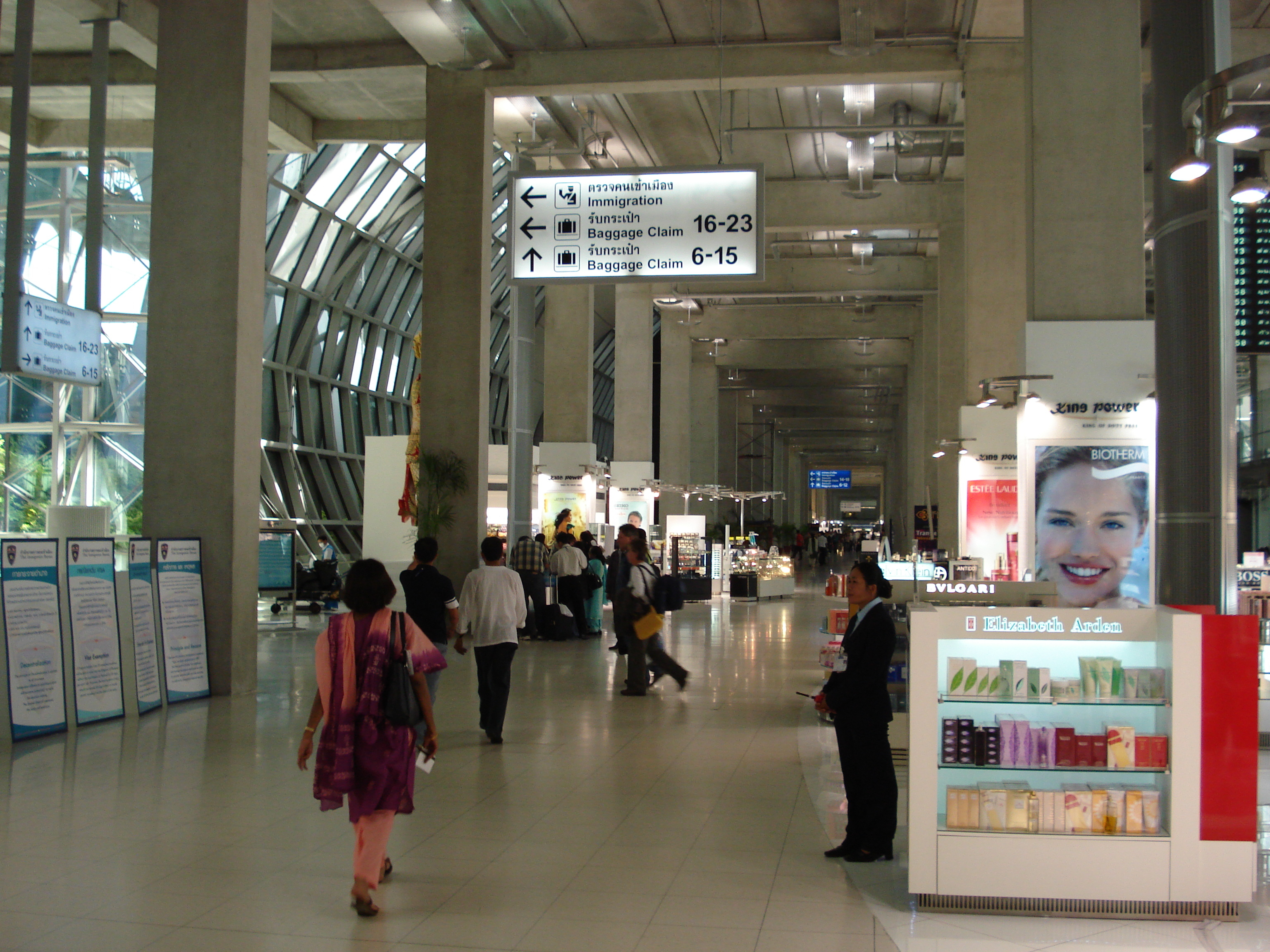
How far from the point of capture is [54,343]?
10.8 meters

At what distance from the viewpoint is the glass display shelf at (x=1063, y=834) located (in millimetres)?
4320

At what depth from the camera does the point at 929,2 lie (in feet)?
42.6

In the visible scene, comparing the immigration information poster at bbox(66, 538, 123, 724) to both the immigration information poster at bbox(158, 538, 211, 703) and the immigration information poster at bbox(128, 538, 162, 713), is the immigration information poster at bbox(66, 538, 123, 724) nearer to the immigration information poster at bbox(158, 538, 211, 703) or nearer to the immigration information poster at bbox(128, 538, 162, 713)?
the immigration information poster at bbox(128, 538, 162, 713)

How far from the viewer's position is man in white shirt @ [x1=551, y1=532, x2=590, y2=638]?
585 inches

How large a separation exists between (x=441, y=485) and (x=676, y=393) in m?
18.3

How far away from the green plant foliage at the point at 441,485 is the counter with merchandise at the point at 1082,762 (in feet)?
31.2

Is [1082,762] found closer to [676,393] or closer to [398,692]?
[398,692]

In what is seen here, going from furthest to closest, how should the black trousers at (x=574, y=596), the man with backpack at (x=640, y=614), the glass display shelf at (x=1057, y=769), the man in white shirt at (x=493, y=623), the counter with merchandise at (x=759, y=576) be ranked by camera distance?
the counter with merchandise at (x=759, y=576) → the black trousers at (x=574, y=596) → the man with backpack at (x=640, y=614) → the man in white shirt at (x=493, y=623) → the glass display shelf at (x=1057, y=769)

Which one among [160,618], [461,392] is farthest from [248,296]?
[461,392]

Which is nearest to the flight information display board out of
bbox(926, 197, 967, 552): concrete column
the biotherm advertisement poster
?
the biotherm advertisement poster

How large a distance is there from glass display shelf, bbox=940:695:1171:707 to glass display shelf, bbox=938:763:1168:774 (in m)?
0.23

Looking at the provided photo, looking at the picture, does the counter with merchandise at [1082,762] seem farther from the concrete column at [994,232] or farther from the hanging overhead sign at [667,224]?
the concrete column at [994,232]

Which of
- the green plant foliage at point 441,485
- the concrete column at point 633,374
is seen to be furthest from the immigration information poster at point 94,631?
the concrete column at point 633,374

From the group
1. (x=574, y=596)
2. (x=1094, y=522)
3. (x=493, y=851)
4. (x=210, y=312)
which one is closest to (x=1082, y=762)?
(x=493, y=851)
